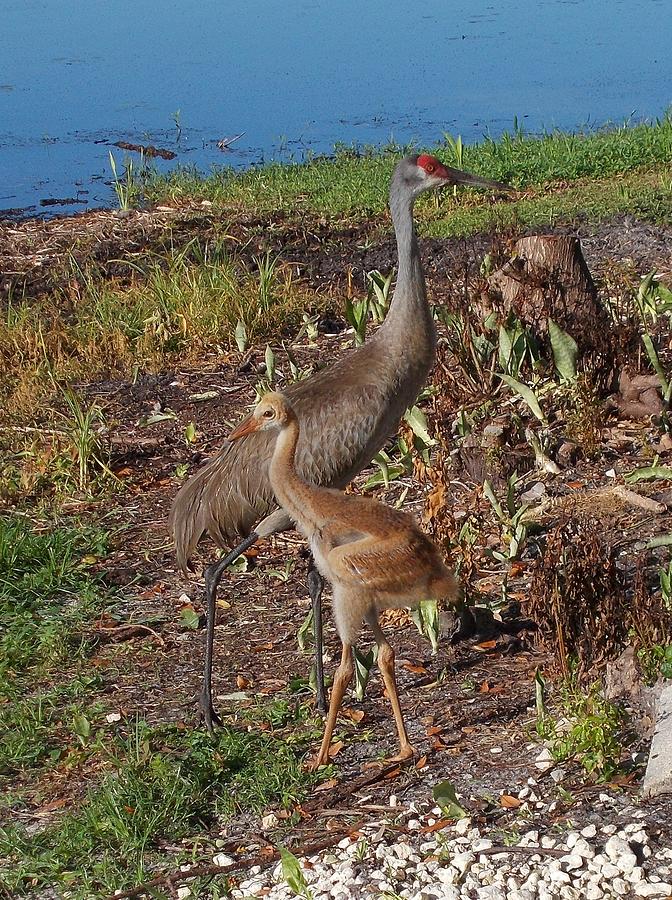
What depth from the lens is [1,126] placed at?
17969mm

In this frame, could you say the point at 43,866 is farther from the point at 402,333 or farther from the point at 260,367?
the point at 260,367

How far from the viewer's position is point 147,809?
14.3 ft

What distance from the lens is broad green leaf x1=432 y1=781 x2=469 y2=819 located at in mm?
3975

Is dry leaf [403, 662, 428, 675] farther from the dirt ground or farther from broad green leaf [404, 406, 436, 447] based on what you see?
broad green leaf [404, 406, 436, 447]

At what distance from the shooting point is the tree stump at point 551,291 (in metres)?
7.12

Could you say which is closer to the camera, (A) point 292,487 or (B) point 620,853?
(B) point 620,853

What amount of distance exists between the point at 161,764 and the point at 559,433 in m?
3.07

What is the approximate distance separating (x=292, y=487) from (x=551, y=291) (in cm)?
305

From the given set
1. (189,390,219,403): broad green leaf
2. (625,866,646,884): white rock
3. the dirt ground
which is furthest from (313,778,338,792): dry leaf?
(189,390,219,403): broad green leaf

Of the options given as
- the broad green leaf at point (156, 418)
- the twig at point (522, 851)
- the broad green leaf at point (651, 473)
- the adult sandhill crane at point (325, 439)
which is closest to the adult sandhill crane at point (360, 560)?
the twig at point (522, 851)

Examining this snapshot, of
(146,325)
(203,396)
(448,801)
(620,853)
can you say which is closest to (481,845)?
(448,801)

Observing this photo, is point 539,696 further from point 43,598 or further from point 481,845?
point 43,598

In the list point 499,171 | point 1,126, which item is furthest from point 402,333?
point 1,126

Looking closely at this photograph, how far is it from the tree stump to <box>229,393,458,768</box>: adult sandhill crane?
2867 mm
